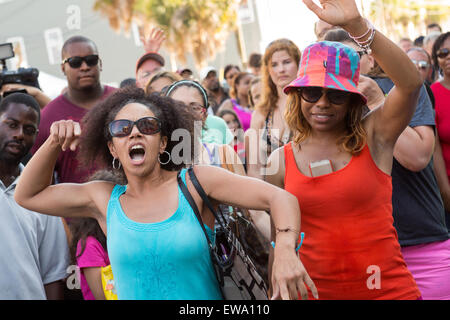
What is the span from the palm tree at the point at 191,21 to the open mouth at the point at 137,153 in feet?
102

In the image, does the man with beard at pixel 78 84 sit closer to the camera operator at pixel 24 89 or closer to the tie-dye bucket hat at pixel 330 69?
the camera operator at pixel 24 89

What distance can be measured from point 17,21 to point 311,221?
29851 millimetres

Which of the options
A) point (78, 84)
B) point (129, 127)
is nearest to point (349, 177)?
point (129, 127)

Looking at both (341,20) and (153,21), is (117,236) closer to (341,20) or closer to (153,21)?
(341,20)

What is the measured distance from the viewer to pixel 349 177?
2963 mm

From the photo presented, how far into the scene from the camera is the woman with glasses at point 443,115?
4.30 meters

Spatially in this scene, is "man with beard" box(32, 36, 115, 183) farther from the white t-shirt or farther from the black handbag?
the black handbag

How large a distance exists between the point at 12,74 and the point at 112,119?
324 centimetres

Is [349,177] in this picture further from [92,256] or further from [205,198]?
Result: [92,256]

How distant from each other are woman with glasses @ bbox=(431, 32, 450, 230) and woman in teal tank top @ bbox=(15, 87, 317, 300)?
1.85 metres

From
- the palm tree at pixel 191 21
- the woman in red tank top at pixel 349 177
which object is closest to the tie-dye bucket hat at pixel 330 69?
the woman in red tank top at pixel 349 177

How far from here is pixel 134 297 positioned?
113 inches

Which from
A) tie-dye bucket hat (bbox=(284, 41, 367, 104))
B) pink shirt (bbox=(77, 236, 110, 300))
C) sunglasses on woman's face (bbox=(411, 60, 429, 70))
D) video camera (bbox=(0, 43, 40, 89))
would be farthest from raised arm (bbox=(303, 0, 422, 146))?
sunglasses on woman's face (bbox=(411, 60, 429, 70))

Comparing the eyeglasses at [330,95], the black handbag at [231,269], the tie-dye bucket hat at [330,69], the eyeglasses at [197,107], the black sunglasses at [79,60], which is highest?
the black sunglasses at [79,60]
